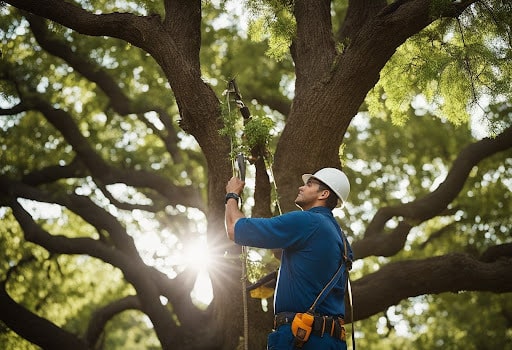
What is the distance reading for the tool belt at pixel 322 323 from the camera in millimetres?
4250

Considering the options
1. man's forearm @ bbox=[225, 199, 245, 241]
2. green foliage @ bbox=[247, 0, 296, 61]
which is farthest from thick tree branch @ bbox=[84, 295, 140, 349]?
man's forearm @ bbox=[225, 199, 245, 241]

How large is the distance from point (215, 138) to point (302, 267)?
8.06ft

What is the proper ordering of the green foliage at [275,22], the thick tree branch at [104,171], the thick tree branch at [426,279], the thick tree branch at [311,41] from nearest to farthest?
the thick tree branch at [311,41]
the green foliage at [275,22]
the thick tree branch at [426,279]
the thick tree branch at [104,171]

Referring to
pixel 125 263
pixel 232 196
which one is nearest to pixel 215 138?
pixel 232 196

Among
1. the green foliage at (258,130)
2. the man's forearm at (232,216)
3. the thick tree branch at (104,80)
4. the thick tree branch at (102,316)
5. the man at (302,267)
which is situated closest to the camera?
the man at (302,267)

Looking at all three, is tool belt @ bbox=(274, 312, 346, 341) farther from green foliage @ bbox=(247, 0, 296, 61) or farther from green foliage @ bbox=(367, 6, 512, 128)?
green foliage @ bbox=(247, 0, 296, 61)

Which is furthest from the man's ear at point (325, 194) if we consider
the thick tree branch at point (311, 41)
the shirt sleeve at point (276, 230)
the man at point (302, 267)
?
the thick tree branch at point (311, 41)

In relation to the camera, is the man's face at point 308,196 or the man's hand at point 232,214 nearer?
the man's hand at point 232,214

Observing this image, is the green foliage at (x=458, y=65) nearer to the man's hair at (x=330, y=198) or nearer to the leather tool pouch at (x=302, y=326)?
the man's hair at (x=330, y=198)

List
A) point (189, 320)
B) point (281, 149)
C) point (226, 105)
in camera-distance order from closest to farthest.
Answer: point (226, 105), point (281, 149), point (189, 320)

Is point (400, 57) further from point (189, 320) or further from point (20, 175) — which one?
point (20, 175)

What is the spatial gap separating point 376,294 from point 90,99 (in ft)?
25.3

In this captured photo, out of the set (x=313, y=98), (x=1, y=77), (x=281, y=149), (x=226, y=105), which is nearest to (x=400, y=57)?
(x=313, y=98)

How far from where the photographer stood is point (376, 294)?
8.52m
